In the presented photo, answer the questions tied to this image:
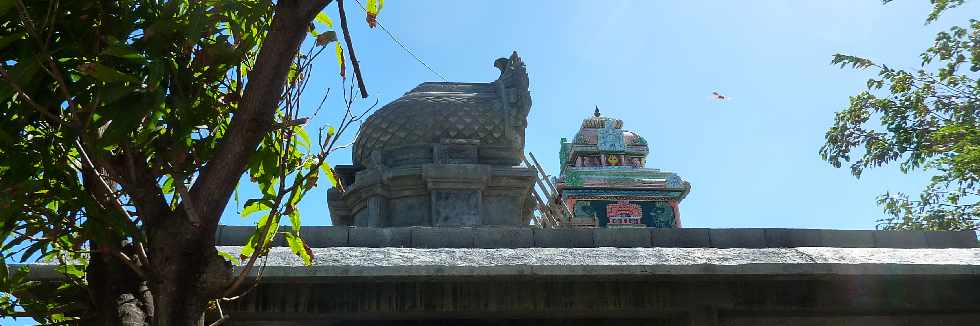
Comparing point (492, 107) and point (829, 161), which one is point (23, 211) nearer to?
point (492, 107)

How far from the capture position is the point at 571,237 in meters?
5.88

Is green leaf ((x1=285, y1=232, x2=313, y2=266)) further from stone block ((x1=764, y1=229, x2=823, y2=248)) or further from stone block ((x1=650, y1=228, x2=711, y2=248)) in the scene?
stone block ((x1=764, y1=229, x2=823, y2=248))

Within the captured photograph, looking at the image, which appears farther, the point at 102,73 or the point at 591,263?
Result: the point at 591,263

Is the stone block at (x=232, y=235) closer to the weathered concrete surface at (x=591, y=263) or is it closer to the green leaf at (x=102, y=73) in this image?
the weathered concrete surface at (x=591, y=263)

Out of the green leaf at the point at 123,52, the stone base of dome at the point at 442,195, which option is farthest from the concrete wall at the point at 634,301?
the stone base of dome at the point at 442,195

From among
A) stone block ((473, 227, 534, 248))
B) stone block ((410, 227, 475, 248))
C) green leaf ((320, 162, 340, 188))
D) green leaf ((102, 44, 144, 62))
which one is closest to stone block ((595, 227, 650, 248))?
stone block ((473, 227, 534, 248))

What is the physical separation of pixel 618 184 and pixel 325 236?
108 feet

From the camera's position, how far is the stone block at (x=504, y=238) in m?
5.79

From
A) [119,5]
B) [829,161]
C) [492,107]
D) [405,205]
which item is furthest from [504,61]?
[119,5]

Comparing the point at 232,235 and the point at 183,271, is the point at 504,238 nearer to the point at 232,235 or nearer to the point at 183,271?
the point at 232,235

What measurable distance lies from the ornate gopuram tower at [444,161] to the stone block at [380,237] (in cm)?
538

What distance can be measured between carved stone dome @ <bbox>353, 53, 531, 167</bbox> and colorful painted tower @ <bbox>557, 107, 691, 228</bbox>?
25419 mm

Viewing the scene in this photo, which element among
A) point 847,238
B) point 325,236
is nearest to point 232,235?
point 325,236

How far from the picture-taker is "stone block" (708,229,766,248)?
605 cm
